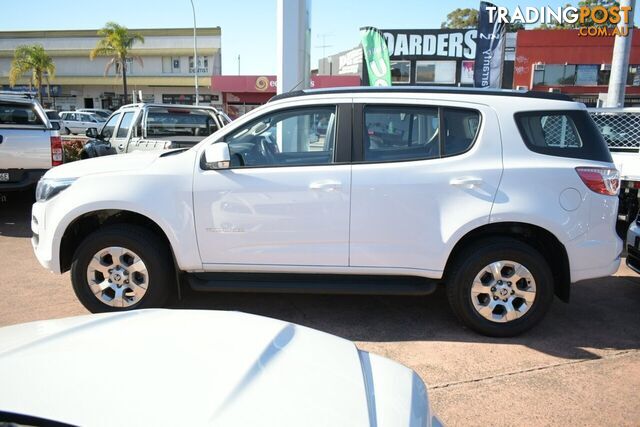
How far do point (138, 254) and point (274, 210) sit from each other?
1.19 metres

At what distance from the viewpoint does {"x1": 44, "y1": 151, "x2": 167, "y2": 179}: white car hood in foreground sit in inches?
167

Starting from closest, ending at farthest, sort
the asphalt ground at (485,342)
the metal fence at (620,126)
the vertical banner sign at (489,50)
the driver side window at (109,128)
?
the asphalt ground at (485,342)
the metal fence at (620,126)
the driver side window at (109,128)
the vertical banner sign at (489,50)

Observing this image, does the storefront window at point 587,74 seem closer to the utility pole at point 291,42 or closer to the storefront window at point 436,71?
the storefront window at point 436,71

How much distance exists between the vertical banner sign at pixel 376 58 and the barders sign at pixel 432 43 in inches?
741

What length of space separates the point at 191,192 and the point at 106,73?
172 ft

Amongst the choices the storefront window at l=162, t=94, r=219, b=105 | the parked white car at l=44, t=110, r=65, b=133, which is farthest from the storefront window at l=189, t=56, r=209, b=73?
the parked white car at l=44, t=110, r=65, b=133

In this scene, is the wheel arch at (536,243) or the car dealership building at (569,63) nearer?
the wheel arch at (536,243)

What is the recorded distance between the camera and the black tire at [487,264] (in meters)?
4.00

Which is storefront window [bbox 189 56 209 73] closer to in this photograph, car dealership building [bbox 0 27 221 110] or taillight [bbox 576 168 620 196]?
car dealership building [bbox 0 27 221 110]

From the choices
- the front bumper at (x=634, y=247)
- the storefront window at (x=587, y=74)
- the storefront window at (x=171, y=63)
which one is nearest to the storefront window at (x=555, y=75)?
the storefront window at (x=587, y=74)

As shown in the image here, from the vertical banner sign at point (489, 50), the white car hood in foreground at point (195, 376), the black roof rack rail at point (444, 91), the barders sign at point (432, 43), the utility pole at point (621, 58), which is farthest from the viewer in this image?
the barders sign at point (432, 43)

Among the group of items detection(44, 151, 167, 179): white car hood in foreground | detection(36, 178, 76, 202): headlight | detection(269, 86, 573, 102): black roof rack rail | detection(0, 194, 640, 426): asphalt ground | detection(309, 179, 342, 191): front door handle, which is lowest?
detection(0, 194, 640, 426): asphalt ground

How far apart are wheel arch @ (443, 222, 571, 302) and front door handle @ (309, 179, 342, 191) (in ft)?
3.57

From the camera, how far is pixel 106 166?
14.1 ft
